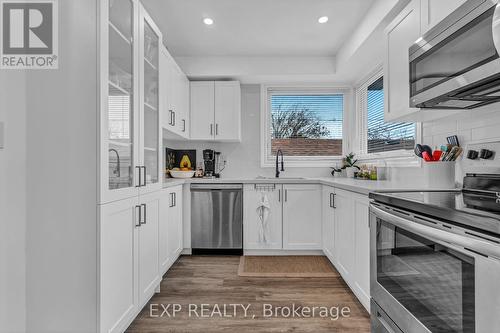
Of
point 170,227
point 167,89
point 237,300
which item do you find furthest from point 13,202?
point 167,89

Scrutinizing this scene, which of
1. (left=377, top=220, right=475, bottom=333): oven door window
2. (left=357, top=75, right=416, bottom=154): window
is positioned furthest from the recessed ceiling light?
(left=377, top=220, right=475, bottom=333): oven door window

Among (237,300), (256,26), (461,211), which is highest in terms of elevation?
(256,26)

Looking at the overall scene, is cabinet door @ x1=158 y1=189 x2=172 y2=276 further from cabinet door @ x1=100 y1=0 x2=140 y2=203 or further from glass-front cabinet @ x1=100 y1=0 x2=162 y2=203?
cabinet door @ x1=100 y1=0 x2=140 y2=203

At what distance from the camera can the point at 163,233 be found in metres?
2.62

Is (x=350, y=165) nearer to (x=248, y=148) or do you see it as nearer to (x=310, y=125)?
(x=310, y=125)

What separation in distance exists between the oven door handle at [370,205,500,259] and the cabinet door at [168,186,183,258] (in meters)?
2.06

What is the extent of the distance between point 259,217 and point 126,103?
82.2 inches

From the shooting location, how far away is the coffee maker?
13.1 feet

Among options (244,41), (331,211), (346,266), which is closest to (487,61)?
(346,266)

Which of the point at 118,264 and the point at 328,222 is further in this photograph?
the point at 328,222

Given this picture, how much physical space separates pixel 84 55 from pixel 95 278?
1.14 m

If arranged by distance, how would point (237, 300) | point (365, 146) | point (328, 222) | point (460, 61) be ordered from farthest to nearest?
point (365, 146) < point (328, 222) < point (237, 300) < point (460, 61)

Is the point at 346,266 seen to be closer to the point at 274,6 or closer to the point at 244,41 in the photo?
the point at 274,6

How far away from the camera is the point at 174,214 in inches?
120
